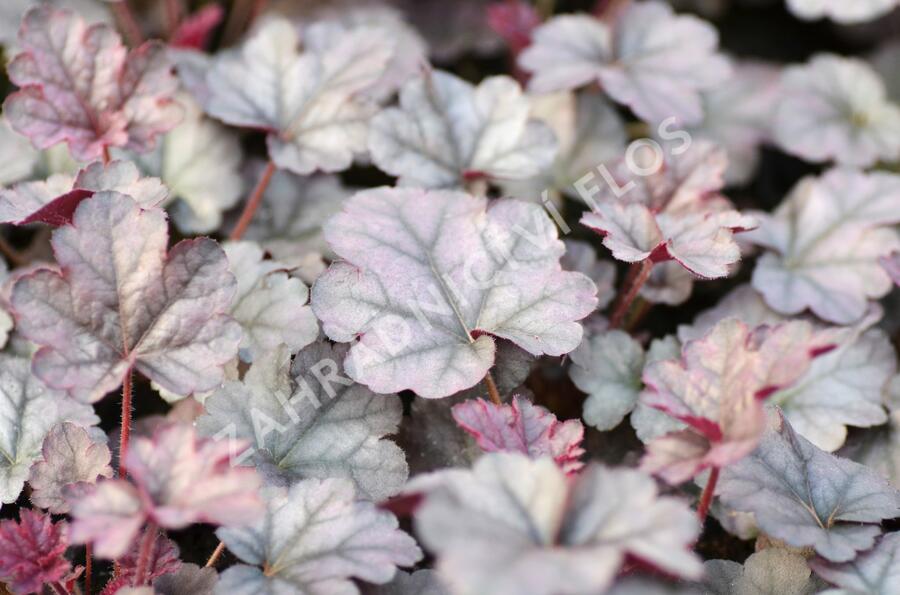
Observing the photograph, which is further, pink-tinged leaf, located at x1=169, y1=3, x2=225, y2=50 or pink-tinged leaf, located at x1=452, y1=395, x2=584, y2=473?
pink-tinged leaf, located at x1=169, y1=3, x2=225, y2=50

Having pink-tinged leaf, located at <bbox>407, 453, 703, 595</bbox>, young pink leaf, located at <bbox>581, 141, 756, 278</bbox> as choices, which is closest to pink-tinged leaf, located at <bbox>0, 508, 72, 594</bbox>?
pink-tinged leaf, located at <bbox>407, 453, 703, 595</bbox>

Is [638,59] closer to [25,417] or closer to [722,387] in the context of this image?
[722,387]

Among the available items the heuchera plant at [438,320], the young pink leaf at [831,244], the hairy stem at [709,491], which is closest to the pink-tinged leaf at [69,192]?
the heuchera plant at [438,320]

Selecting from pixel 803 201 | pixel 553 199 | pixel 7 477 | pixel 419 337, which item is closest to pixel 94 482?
pixel 7 477

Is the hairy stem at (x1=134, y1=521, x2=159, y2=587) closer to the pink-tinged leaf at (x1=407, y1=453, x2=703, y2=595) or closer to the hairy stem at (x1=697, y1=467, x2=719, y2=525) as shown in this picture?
the pink-tinged leaf at (x1=407, y1=453, x2=703, y2=595)

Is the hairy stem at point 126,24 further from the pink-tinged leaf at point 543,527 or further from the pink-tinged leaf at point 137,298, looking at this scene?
the pink-tinged leaf at point 543,527

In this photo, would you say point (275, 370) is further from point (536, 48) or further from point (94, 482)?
point (536, 48)

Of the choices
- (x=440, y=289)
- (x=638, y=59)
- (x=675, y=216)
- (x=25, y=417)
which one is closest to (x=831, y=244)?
(x=675, y=216)
